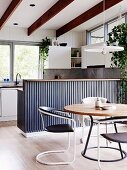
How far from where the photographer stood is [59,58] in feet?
25.4

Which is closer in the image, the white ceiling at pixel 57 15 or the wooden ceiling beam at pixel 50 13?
the wooden ceiling beam at pixel 50 13

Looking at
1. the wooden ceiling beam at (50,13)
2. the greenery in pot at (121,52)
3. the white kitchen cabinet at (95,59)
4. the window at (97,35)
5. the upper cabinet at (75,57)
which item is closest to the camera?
the greenery in pot at (121,52)

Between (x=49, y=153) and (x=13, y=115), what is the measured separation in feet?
10.0

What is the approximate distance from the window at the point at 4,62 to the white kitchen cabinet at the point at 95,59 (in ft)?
7.32

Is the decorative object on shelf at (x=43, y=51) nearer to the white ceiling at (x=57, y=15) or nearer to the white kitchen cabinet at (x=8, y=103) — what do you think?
the white ceiling at (x=57, y=15)

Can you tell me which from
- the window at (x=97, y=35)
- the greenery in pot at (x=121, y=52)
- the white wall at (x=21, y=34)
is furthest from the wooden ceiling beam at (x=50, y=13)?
the window at (x=97, y=35)

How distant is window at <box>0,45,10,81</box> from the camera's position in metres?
7.53

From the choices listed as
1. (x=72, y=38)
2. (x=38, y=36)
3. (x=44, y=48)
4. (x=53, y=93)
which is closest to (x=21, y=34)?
(x=38, y=36)

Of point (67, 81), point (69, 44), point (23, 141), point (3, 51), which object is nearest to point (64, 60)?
point (69, 44)

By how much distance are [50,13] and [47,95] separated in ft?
7.20

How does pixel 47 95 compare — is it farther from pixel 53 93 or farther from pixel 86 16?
pixel 86 16

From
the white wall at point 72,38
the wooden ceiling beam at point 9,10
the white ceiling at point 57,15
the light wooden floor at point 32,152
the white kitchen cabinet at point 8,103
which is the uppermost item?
the white ceiling at point 57,15

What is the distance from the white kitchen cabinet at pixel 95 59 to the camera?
21.8 ft

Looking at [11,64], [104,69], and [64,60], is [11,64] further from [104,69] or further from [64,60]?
[104,69]
